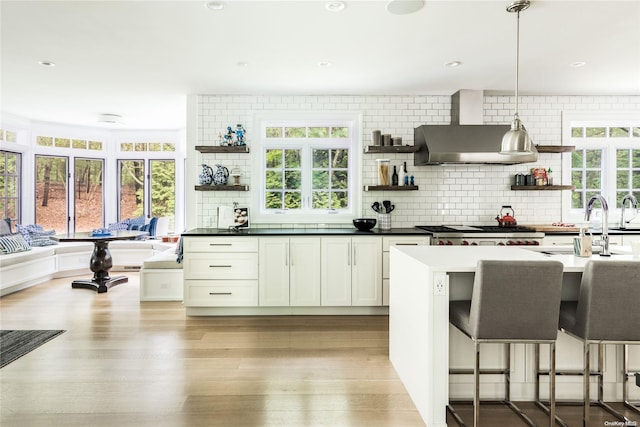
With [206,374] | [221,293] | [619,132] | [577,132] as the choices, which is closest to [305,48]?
[221,293]

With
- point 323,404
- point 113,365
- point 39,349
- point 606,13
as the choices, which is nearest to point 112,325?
point 39,349

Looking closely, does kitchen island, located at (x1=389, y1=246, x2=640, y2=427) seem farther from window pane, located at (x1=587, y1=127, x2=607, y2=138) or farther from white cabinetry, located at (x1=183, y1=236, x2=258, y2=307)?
window pane, located at (x1=587, y1=127, x2=607, y2=138)

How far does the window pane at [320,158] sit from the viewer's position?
5.25m

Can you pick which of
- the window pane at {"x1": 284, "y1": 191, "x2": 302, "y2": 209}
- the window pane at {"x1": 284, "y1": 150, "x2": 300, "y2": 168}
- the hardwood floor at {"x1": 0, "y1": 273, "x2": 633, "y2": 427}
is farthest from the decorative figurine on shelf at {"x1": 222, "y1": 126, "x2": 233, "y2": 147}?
the hardwood floor at {"x1": 0, "y1": 273, "x2": 633, "y2": 427}

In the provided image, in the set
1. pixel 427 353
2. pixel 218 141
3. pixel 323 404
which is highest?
pixel 218 141

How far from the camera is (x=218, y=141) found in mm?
5070

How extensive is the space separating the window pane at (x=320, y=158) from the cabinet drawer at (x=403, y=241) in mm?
1423

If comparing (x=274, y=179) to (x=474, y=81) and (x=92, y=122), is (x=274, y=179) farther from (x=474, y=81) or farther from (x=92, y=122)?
(x=92, y=122)

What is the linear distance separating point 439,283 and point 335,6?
2.05 meters

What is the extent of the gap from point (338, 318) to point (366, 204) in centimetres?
157

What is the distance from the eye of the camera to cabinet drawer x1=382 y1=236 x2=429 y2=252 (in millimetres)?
4445

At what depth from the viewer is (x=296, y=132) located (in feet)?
17.2

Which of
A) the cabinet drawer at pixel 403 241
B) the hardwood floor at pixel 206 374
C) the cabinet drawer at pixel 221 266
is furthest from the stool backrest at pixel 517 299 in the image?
the cabinet drawer at pixel 221 266

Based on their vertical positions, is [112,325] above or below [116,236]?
below
